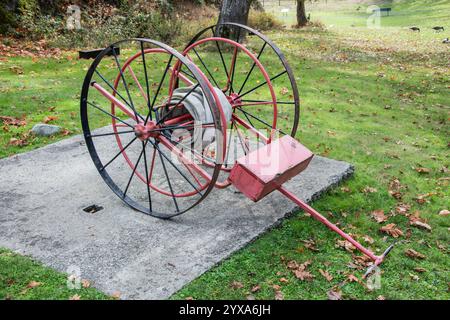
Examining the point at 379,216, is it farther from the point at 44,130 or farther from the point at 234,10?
the point at 234,10

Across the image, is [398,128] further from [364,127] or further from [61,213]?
[61,213]

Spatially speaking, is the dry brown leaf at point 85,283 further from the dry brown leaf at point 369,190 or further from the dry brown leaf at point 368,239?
the dry brown leaf at point 369,190

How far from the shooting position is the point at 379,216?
186 inches

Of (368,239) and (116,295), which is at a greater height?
(116,295)

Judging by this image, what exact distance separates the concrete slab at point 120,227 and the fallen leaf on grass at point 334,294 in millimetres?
793

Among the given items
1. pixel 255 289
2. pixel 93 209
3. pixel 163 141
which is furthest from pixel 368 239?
pixel 93 209

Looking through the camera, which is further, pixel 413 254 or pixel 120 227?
pixel 120 227

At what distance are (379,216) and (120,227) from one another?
246cm

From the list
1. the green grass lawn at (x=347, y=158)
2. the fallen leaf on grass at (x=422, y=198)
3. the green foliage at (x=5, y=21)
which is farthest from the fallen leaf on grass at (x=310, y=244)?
the green foliage at (x=5, y=21)

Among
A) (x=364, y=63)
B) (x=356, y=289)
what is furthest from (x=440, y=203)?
(x=364, y=63)

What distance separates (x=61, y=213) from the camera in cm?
455

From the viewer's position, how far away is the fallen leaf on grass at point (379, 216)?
467 cm

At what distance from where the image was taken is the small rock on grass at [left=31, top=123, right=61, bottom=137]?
6676 mm

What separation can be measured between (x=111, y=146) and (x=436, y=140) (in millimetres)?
4459
